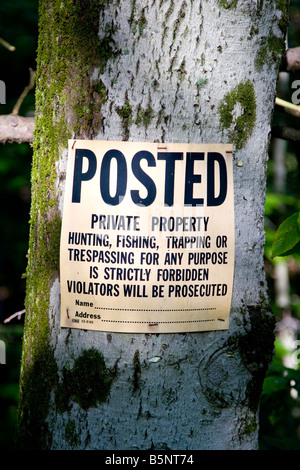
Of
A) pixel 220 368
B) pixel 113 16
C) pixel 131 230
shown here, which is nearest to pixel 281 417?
pixel 220 368

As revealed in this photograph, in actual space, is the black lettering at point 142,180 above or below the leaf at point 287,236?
above

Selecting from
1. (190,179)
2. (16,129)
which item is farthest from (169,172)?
(16,129)

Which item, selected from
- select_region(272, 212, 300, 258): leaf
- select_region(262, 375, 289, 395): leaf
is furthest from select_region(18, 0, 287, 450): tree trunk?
select_region(262, 375, 289, 395): leaf

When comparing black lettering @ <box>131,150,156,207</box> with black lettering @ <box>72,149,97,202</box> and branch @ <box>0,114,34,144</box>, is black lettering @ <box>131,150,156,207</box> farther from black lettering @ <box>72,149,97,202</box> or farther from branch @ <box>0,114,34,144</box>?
branch @ <box>0,114,34,144</box>

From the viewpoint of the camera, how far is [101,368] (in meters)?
→ 1.26

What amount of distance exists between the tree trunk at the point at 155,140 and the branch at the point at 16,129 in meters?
0.67

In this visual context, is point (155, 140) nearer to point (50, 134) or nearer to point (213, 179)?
point (213, 179)

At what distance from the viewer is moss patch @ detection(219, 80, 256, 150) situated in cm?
127

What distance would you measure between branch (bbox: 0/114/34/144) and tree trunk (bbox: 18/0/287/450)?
668 mm

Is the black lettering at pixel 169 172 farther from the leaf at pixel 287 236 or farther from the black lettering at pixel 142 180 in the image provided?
the leaf at pixel 287 236

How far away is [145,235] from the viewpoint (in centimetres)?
123

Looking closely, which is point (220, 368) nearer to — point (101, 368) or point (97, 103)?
point (101, 368)

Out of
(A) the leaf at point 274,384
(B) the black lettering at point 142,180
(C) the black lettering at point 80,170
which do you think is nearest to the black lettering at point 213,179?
(B) the black lettering at point 142,180

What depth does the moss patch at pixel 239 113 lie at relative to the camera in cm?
127
